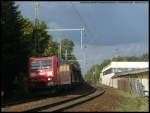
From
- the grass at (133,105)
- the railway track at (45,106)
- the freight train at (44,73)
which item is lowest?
the grass at (133,105)

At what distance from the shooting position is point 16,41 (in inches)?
1565

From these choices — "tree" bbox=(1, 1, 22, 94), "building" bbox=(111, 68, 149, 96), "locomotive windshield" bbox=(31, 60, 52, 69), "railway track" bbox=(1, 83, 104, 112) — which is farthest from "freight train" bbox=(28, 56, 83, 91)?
"railway track" bbox=(1, 83, 104, 112)

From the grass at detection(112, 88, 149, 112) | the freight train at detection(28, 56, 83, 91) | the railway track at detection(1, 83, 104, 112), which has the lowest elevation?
the grass at detection(112, 88, 149, 112)

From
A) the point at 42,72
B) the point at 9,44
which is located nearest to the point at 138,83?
the point at 42,72

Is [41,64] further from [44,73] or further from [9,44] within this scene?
[9,44]

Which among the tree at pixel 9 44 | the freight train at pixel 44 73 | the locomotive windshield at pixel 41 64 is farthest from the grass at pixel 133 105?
the tree at pixel 9 44

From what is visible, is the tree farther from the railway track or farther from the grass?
the grass

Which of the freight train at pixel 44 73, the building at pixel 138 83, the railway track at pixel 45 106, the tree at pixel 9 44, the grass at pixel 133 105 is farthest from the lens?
the building at pixel 138 83

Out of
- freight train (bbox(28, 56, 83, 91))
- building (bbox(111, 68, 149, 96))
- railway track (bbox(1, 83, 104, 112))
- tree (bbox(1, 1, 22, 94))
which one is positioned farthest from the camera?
building (bbox(111, 68, 149, 96))

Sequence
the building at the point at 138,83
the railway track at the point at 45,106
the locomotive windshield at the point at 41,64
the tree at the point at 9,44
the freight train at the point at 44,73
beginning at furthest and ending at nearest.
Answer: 1. the building at the point at 138,83
2. the locomotive windshield at the point at 41,64
3. the freight train at the point at 44,73
4. the tree at the point at 9,44
5. the railway track at the point at 45,106

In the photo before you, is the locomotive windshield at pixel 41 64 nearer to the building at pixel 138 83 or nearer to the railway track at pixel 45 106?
the building at pixel 138 83

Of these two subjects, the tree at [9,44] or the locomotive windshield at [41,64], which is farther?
the locomotive windshield at [41,64]

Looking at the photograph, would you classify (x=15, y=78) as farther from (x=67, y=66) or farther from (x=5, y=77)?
(x=67, y=66)

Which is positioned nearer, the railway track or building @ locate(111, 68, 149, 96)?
the railway track
